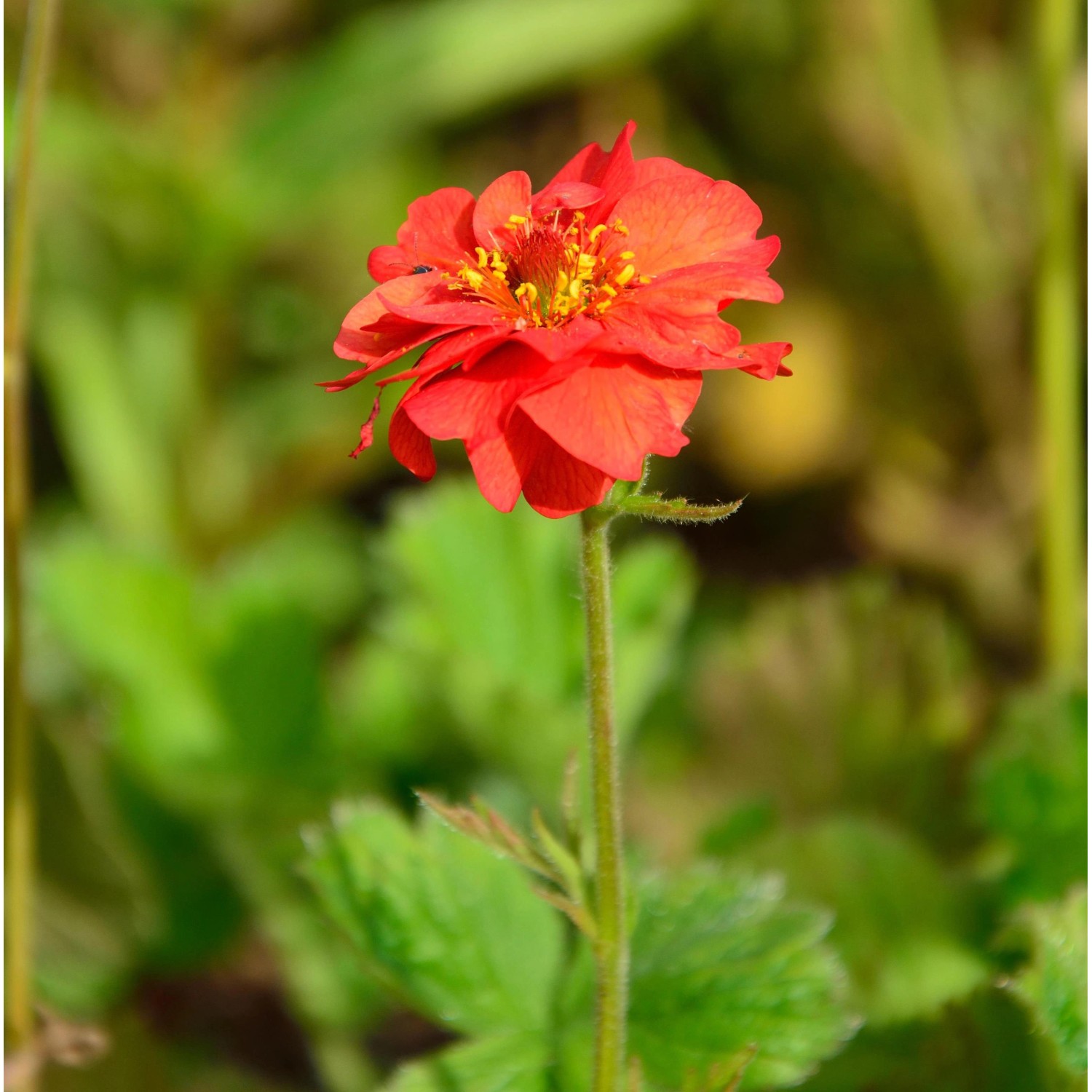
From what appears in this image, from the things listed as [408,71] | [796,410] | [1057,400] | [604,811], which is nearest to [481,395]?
[604,811]

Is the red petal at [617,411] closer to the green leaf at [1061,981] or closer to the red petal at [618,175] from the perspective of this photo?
the red petal at [618,175]

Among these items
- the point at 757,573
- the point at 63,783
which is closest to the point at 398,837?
the point at 63,783

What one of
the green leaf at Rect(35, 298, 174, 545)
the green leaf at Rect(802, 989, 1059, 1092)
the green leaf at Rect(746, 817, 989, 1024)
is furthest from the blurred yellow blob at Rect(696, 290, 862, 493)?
the green leaf at Rect(802, 989, 1059, 1092)

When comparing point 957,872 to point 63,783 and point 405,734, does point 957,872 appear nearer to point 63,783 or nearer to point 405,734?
point 405,734

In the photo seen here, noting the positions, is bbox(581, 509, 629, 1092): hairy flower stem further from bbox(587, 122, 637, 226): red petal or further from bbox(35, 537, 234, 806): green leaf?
bbox(35, 537, 234, 806): green leaf

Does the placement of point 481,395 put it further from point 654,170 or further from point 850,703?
point 850,703

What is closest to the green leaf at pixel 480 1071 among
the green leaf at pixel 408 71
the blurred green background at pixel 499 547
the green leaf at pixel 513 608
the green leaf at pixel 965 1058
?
the blurred green background at pixel 499 547

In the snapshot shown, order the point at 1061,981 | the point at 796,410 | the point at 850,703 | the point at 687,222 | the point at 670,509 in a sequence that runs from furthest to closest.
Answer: the point at 796,410, the point at 850,703, the point at 1061,981, the point at 687,222, the point at 670,509
